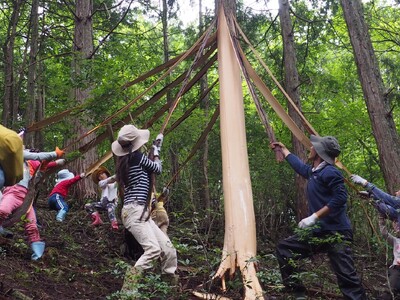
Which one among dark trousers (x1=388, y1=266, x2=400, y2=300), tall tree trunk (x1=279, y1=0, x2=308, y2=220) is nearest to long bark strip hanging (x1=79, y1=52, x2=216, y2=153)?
tall tree trunk (x1=279, y1=0, x2=308, y2=220)

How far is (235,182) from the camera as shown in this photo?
18.0ft

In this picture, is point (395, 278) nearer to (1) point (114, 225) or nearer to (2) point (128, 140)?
(2) point (128, 140)

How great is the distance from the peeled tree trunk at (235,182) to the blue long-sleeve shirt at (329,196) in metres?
0.68

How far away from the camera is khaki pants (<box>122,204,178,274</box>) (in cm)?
507

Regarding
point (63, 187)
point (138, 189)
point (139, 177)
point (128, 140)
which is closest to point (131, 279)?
point (138, 189)

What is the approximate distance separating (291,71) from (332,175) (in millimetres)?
5953

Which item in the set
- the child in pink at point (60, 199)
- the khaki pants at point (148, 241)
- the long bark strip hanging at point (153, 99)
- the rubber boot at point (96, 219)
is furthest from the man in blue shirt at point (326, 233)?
→ the child in pink at point (60, 199)

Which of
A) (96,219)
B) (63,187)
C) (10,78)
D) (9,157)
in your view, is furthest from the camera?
(10,78)

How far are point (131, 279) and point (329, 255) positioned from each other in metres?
1.92

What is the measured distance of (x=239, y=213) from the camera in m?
5.29

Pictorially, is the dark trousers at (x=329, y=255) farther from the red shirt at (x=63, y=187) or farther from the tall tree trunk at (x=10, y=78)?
the tall tree trunk at (x=10, y=78)

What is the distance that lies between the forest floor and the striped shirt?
2.15ft

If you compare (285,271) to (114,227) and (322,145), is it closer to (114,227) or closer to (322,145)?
(322,145)

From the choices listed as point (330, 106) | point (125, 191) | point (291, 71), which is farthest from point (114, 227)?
point (330, 106)
